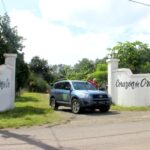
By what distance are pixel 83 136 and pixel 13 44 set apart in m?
25.1

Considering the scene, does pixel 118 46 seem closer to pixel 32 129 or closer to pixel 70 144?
pixel 32 129

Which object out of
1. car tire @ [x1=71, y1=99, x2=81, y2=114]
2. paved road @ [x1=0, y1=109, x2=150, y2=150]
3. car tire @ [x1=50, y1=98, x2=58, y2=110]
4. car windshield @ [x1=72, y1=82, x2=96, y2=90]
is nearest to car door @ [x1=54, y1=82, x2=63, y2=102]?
car tire @ [x1=50, y1=98, x2=58, y2=110]

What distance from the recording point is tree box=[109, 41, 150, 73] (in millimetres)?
46500

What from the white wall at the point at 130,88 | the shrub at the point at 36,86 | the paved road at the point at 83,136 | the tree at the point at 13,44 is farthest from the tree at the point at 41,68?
the paved road at the point at 83,136

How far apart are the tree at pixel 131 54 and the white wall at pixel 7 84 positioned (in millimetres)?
24675

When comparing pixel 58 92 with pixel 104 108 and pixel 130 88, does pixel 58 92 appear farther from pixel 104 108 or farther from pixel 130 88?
pixel 130 88

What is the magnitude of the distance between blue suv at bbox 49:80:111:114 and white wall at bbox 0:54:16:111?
9.30ft

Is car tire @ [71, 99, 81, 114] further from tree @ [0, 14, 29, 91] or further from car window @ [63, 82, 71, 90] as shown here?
tree @ [0, 14, 29, 91]

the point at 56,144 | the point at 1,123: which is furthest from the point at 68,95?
the point at 56,144

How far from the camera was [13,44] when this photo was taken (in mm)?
36906

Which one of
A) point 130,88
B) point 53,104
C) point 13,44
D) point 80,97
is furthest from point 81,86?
point 13,44

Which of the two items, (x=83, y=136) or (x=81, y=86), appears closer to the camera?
(x=83, y=136)

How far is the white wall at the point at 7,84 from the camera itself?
21578 millimetres

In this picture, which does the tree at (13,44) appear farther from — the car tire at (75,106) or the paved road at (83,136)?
the paved road at (83,136)
